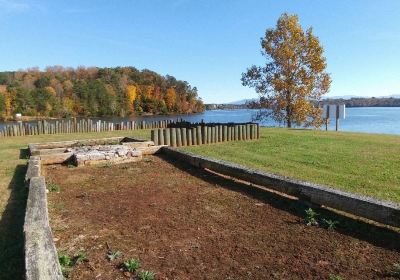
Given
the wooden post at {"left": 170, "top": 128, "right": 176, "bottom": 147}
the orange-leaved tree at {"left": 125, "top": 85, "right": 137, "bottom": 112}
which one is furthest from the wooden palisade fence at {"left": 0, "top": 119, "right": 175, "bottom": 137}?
the orange-leaved tree at {"left": 125, "top": 85, "right": 137, "bottom": 112}

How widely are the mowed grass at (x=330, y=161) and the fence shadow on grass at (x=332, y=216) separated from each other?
1.56 meters

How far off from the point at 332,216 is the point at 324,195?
436 millimetres

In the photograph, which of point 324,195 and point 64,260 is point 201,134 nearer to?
point 324,195

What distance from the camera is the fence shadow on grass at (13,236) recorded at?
171 inches

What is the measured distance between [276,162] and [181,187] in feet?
14.3

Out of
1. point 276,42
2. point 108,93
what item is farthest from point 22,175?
point 108,93

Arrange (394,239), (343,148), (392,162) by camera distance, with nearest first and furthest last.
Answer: (394,239)
(392,162)
(343,148)

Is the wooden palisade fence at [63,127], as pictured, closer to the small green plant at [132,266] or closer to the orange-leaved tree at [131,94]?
the small green plant at [132,266]

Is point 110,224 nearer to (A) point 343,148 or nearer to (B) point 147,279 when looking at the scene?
(B) point 147,279

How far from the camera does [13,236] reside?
5477mm

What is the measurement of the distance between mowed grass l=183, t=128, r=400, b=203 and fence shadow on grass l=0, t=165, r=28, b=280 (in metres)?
6.59

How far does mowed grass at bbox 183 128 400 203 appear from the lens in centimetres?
835

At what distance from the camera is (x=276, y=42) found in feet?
105

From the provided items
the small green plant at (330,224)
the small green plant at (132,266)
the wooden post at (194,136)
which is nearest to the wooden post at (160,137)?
the wooden post at (194,136)
